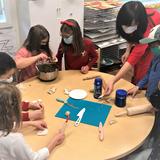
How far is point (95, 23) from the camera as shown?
2.81m

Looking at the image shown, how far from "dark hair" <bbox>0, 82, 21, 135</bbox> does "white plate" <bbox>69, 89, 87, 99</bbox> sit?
64cm

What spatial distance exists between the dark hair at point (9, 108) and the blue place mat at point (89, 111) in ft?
1.50

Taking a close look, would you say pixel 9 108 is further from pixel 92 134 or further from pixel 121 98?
pixel 121 98

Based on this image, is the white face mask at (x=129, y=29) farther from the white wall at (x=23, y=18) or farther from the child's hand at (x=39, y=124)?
the white wall at (x=23, y=18)

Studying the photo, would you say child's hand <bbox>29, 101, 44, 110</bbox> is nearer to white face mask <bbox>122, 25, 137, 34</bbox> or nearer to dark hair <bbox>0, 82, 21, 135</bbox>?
dark hair <bbox>0, 82, 21, 135</bbox>

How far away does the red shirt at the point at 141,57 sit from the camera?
5.97ft

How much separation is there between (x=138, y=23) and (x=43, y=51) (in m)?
0.77

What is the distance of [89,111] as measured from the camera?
152 cm

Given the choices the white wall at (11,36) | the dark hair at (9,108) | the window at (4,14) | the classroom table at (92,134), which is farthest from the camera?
the white wall at (11,36)

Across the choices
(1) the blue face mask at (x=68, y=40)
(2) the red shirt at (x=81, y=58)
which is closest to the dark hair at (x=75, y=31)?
(1) the blue face mask at (x=68, y=40)

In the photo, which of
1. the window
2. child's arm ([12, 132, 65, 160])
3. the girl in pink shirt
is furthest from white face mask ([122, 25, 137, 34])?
the window

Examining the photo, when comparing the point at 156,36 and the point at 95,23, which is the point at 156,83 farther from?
the point at 95,23

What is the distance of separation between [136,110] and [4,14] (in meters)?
1.88

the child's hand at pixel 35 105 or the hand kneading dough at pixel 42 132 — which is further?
the child's hand at pixel 35 105
